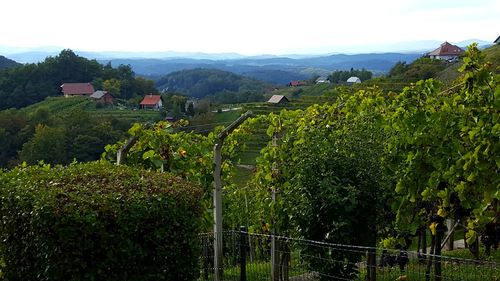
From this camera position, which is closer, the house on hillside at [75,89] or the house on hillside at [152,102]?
the house on hillside at [152,102]

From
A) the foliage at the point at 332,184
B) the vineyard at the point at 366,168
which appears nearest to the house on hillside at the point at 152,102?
the vineyard at the point at 366,168

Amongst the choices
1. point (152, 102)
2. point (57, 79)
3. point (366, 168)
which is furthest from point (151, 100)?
point (366, 168)

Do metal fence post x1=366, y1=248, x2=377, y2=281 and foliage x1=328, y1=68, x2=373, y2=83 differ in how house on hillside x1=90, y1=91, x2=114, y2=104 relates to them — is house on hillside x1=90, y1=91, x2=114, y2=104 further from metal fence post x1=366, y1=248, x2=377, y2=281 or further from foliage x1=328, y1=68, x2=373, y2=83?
metal fence post x1=366, y1=248, x2=377, y2=281

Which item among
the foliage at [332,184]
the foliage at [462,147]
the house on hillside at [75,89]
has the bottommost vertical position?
the house on hillside at [75,89]

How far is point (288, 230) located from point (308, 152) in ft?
4.26

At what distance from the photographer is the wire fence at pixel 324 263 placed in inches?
223

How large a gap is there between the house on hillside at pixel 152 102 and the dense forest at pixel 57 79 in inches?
314

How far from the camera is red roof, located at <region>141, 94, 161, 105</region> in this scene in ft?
386

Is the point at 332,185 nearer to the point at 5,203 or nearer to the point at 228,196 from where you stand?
the point at 5,203

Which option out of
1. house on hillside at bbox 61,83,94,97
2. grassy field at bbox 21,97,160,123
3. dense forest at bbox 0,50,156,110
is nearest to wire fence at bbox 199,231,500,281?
grassy field at bbox 21,97,160,123

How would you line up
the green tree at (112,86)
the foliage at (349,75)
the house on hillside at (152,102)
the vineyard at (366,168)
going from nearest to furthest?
the vineyard at (366,168) < the house on hillside at (152,102) < the green tree at (112,86) < the foliage at (349,75)

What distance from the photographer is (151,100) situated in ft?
390

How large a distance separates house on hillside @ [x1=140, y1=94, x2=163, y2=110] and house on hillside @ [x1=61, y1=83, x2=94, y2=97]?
1348 centimetres

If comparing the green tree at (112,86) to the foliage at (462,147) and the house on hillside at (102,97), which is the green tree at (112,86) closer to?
the house on hillside at (102,97)
